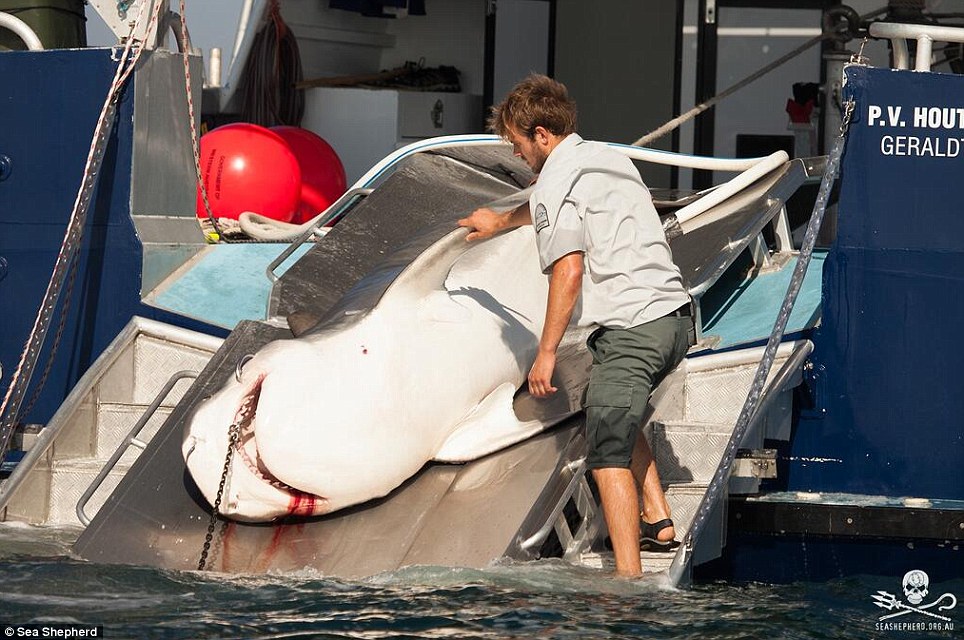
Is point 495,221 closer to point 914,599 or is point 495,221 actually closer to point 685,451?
point 685,451

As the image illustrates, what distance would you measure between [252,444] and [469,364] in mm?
857

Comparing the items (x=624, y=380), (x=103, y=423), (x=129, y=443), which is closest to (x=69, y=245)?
(x=103, y=423)

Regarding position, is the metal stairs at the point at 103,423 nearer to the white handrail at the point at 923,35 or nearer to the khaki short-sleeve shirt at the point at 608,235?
the khaki short-sleeve shirt at the point at 608,235

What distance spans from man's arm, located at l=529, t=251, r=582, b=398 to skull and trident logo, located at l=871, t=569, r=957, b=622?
139cm

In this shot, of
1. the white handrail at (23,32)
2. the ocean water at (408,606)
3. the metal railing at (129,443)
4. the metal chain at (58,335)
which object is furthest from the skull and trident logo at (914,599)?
the white handrail at (23,32)

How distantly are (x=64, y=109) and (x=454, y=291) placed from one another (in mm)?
2174

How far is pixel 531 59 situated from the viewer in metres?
12.0

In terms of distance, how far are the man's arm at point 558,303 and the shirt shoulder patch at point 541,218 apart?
134 mm

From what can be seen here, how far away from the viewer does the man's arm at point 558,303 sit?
4.61m

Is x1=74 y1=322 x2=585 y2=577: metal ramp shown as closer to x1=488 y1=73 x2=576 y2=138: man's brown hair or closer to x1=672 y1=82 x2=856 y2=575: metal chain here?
x1=672 y1=82 x2=856 y2=575: metal chain

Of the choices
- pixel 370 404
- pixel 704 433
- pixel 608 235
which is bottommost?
pixel 704 433

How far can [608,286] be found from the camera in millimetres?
4719

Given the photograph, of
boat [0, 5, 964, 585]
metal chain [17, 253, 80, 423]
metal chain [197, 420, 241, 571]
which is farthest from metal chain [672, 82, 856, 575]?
metal chain [17, 253, 80, 423]

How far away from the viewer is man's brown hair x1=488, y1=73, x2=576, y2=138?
4793 millimetres
